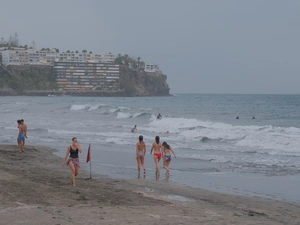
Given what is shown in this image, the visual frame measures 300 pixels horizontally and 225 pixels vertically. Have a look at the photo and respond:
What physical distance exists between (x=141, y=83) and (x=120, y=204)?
7124 inches

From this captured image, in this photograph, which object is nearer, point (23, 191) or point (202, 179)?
point (23, 191)

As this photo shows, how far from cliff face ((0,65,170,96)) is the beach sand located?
15449 centimetres

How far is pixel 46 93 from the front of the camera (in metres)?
164

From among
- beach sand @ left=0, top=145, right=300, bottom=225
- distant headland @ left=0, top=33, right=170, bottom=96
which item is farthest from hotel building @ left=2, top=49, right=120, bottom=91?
beach sand @ left=0, top=145, right=300, bottom=225

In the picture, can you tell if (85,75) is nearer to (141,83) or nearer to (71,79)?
(71,79)

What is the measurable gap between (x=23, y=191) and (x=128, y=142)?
14.6 meters

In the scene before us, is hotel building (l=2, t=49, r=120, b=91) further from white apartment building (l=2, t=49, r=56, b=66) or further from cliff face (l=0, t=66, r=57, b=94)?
cliff face (l=0, t=66, r=57, b=94)

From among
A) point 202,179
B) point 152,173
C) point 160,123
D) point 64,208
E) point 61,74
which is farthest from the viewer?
point 61,74

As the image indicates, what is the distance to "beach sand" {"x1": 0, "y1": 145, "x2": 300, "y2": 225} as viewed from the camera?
8922 mm

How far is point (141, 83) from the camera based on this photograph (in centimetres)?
19062

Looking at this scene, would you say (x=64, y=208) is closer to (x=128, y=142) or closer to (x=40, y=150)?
(x=40, y=150)

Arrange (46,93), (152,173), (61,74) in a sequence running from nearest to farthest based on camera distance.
A: (152,173)
(46,93)
(61,74)

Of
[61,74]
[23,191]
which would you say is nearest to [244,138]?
[23,191]

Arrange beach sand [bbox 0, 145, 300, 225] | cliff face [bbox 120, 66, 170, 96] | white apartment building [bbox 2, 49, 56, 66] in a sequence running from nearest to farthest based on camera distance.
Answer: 1. beach sand [bbox 0, 145, 300, 225]
2. cliff face [bbox 120, 66, 170, 96]
3. white apartment building [bbox 2, 49, 56, 66]
